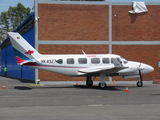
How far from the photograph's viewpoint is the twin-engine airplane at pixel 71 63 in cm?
2183

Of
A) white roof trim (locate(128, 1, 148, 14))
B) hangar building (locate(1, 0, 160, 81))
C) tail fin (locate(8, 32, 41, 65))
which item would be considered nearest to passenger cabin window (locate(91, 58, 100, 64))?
tail fin (locate(8, 32, 41, 65))

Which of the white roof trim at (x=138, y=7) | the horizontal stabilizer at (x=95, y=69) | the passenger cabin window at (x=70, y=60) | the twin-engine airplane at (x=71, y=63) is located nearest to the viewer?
the horizontal stabilizer at (x=95, y=69)

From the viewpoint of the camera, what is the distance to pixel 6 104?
13711 mm

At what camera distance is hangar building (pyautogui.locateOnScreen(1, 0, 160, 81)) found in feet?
92.4

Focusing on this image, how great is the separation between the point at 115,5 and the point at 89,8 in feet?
8.83

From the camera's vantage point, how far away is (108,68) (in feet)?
68.6

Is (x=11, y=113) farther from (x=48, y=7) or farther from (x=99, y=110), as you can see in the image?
(x=48, y=7)

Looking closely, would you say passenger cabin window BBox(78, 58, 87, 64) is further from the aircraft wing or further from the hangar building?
the hangar building

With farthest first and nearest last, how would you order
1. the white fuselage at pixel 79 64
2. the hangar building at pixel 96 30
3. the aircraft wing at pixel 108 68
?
the hangar building at pixel 96 30 < the white fuselage at pixel 79 64 < the aircraft wing at pixel 108 68

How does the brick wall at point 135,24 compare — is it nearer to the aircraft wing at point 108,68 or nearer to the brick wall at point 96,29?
the brick wall at point 96,29

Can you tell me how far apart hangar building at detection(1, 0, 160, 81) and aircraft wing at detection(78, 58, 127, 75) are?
6.27 m

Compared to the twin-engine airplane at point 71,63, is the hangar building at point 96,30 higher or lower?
higher

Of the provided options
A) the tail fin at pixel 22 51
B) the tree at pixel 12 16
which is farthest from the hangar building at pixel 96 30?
the tree at pixel 12 16

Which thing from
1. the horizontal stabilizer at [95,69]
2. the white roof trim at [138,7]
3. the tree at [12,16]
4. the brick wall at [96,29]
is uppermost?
the tree at [12,16]
